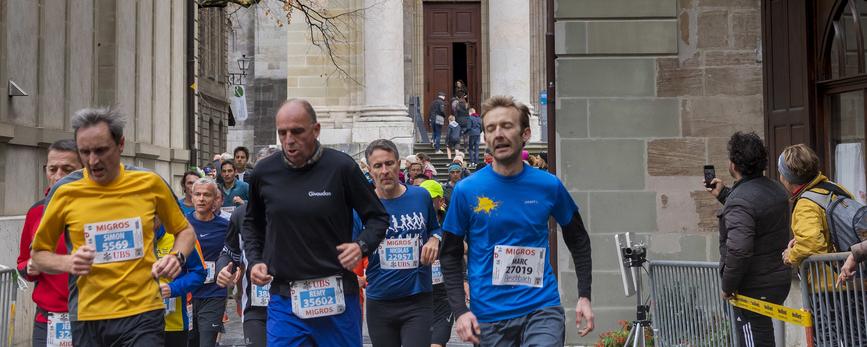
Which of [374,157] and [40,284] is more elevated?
[374,157]

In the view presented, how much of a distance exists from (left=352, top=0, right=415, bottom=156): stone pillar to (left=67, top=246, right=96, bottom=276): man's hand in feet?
108

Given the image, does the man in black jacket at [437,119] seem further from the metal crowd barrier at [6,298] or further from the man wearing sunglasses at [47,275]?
the man wearing sunglasses at [47,275]

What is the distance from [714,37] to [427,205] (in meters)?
4.96

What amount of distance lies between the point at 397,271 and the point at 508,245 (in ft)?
8.47

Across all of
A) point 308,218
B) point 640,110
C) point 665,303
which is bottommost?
point 665,303

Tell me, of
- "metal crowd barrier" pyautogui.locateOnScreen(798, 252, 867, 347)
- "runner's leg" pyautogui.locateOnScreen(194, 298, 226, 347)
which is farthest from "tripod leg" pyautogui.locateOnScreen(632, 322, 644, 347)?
"runner's leg" pyautogui.locateOnScreen(194, 298, 226, 347)

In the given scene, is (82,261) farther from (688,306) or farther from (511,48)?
(511,48)

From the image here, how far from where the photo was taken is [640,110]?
1342 cm

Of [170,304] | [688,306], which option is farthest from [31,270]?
[688,306]

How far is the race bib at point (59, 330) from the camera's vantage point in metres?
7.73

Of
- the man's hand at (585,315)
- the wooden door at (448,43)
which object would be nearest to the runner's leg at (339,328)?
the man's hand at (585,315)

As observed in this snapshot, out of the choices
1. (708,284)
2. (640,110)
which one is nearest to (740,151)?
(708,284)

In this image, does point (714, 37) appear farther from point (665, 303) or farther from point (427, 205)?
point (427, 205)

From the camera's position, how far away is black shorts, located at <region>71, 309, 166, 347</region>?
6.80m
